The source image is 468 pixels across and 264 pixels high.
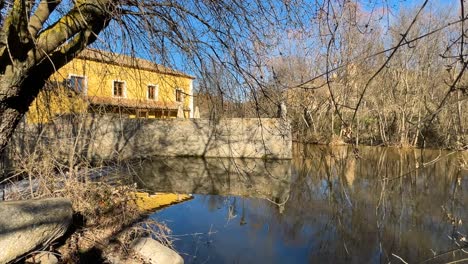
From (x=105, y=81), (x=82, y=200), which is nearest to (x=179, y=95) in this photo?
(x=105, y=81)


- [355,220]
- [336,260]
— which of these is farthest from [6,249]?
[355,220]

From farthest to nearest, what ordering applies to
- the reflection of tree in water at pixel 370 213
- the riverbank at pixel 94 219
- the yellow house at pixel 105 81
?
the reflection of tree in water at pixel 370 213, the riverbank at pixel 94 219, the yellow house at pixel 105 81

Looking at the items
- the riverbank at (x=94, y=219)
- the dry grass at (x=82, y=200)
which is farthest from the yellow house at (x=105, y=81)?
the riverbank at (x=94, y=219)

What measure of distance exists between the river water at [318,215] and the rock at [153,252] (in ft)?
1.92

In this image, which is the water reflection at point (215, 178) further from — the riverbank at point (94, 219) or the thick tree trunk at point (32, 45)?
the thick tree trunk at point (32, 45)

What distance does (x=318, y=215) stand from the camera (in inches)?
301

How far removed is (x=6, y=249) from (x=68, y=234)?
162 centimetres

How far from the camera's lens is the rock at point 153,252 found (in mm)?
4602

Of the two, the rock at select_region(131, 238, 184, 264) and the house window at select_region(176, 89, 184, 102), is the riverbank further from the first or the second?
the house window at select_region(176, 89, 184, 102)

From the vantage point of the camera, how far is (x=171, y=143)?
16.5m

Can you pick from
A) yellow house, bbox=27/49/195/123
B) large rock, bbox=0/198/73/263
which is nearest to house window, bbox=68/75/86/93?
yellow house, bbox=27/49/195/123

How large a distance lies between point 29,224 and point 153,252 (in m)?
1.69

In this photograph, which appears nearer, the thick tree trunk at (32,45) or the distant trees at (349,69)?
the distant trees at (349,69)

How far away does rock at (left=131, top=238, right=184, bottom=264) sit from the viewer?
15.1 feet
